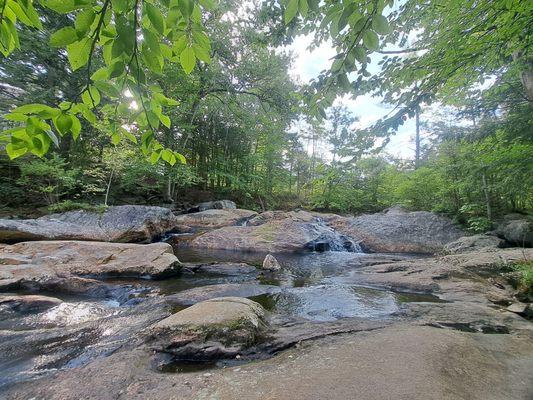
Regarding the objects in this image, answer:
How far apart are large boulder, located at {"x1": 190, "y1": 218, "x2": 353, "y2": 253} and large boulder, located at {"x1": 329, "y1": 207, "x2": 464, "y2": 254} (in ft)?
3.00

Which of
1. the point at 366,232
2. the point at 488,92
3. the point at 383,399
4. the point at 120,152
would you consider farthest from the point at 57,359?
the point at 366,232

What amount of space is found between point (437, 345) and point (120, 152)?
11.0 metres

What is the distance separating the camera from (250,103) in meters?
20.0

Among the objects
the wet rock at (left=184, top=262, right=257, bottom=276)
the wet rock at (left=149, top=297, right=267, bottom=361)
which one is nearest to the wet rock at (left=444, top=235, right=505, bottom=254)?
the wet rock at (left=184, top=262, right=257, bottom=276)

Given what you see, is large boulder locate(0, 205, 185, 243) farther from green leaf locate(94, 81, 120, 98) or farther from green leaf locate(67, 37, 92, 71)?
green leaf locate(67, 37, 92, 71)

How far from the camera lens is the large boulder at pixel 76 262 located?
458 cm

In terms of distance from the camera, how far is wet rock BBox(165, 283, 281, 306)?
156 inches

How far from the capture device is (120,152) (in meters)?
10.2

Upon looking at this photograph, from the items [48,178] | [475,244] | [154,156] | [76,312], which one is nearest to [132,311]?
[76,312]

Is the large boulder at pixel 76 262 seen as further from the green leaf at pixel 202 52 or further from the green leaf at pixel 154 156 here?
the green leaf at pixel 202 52

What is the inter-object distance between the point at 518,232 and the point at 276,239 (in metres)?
7.31

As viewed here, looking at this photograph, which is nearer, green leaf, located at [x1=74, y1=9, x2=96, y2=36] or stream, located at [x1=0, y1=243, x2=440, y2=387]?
green leaf, located at [x1=74, y1=9, x2=96, y2=36]

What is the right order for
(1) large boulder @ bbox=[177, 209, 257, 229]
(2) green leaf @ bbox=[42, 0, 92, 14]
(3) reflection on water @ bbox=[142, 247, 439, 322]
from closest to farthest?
(2) green leaf @ bbox=[42, 0, 92, 14] < (3) reflection on water @ bbox=[142, 247, 439, 322] < (1) large boulder @ bbox=[177, 209, 257, 229]

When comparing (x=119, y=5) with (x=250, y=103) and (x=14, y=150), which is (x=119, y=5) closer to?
(x=14, y=150)
